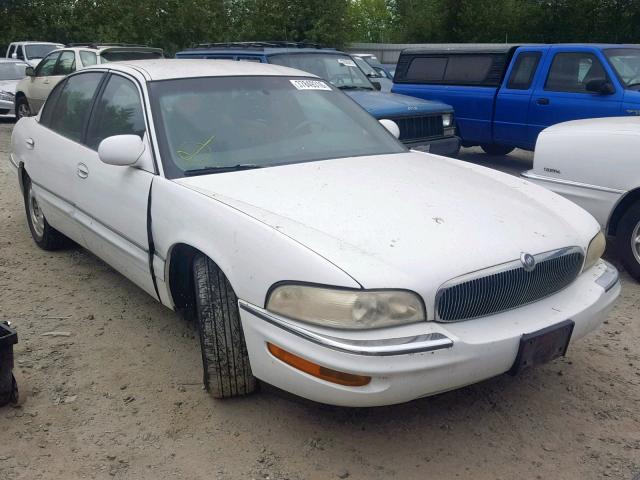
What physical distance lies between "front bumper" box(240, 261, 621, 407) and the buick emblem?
0.59 feet

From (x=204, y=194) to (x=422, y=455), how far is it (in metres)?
1.51

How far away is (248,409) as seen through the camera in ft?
10.7

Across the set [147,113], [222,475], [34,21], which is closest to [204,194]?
[147,113]

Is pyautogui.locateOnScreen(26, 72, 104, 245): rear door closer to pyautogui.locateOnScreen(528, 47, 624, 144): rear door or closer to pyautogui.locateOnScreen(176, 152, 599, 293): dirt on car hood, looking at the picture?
pyautogui.locateOnScreen(176, 152, 599, 293): dirt on car hood


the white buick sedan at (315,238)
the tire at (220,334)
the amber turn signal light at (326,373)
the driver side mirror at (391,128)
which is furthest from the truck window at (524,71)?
the amber turn signal light at (326,373)

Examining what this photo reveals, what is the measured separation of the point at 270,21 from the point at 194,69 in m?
22.1

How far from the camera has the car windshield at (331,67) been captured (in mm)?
8594

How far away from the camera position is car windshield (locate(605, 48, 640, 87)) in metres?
7.98

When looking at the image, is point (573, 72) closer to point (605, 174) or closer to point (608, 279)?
point (605, 174)

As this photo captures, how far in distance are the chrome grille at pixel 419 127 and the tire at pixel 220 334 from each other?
496 centimetres

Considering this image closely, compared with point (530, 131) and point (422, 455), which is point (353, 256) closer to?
point (422, 455)

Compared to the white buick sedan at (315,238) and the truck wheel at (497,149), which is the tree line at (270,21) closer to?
the truck wheel at (497,149)

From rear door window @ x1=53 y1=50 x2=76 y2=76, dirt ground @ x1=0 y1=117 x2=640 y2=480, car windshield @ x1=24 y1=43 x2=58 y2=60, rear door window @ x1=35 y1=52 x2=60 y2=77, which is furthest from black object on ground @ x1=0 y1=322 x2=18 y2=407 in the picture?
car windshield @ x1=24 y1=43 x2=58 y2=60

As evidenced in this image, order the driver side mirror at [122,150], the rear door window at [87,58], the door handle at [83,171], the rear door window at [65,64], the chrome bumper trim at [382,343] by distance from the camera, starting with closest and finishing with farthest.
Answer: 1. the chrome bumper trim at [382,343]
2. the driver side mirror at [122,150]
3. the door handle at [83,171]
4. the rear door window at [87,58]
5. the rear door window at [65,64]
